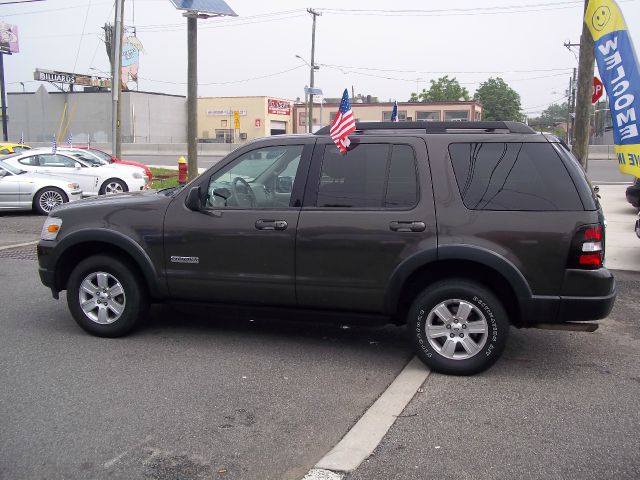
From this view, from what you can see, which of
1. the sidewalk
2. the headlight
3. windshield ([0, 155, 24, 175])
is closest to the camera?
the headlight

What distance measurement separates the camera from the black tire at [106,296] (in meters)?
5.65

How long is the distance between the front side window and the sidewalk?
18.1 ft

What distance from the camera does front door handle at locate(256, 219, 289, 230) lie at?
16.9ft

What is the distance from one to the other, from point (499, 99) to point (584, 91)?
74544 millimetres

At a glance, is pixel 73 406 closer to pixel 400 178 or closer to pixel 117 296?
pixel 117 296

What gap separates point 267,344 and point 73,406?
1.85m

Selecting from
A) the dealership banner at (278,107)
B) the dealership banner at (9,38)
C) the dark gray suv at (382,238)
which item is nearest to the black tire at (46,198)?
the dark gray suv at (382,238)

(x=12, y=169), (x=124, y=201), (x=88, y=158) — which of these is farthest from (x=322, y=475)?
(x=88, y=158)

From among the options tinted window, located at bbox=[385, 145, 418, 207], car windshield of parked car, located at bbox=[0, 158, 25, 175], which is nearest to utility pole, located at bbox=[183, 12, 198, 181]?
car windshield of parked car, located at bbox=[0, 158, 25, 175]

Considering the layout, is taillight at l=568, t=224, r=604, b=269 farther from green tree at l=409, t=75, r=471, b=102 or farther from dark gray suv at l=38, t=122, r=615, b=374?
green tree at l=409, t=75, r=471, b=102

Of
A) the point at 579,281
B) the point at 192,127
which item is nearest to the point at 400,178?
the point at 579,281

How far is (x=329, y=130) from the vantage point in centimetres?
532

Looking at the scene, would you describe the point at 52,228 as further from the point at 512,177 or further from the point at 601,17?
the point at 601,17

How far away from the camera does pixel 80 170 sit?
52.2ft
